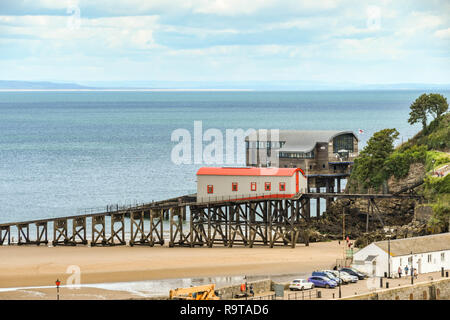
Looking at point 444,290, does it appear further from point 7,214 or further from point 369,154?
point 7,214

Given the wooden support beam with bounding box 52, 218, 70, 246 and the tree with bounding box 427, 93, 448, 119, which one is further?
the tree with bounding box 427, 93, 448, 119

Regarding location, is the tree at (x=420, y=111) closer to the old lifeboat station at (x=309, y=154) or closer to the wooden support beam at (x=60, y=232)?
the old lifeboat station at (x=309, y=154)

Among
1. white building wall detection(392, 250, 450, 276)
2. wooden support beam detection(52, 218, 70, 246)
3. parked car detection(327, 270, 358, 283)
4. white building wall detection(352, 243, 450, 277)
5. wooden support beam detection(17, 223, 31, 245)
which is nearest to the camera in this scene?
parked car detection(327, 270, 358, 283)

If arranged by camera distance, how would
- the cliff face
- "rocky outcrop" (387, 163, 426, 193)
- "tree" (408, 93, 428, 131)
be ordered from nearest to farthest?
the cliff face < "rocky outcrop" (387, 163, 426, 193) < "tree" (408, 93, 428, 131)

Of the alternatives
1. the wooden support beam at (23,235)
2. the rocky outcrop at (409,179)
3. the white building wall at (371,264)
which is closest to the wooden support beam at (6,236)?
the wooden support beam at (23,235)

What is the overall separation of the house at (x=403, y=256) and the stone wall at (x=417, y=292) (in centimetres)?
325

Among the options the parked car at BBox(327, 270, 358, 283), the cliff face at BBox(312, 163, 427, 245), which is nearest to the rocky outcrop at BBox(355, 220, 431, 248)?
the cliff face at BBox(312, 163, 427, 245)

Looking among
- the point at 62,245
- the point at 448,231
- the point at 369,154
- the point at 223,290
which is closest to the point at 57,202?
the point at 62,245

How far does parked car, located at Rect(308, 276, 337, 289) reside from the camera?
186 feet

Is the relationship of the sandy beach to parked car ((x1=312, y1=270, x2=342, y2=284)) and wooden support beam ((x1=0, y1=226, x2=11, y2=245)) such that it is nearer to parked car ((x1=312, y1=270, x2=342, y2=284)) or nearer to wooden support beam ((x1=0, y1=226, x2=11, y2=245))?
wooden support beam ((x1=0, y1=226, x2=11, y2=245))

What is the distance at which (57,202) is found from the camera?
113375 millimetres

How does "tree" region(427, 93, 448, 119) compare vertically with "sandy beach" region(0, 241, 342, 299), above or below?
above

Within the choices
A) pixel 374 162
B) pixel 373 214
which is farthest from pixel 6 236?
pixel 374 162
